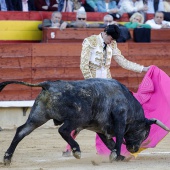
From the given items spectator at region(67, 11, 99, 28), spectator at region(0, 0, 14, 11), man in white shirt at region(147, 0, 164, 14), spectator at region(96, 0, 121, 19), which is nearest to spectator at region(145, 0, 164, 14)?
man in white shirt at region(147, 0, 164, 14)

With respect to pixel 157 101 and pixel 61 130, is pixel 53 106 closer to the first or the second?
pixel 61 130

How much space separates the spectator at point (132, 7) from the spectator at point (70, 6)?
0.70 m

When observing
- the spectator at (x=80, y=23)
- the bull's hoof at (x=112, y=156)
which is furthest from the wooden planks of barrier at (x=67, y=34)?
the bull's hoof at (x=112, y=156)

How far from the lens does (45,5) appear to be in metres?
11.3

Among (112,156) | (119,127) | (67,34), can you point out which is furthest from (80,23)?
(112,156)

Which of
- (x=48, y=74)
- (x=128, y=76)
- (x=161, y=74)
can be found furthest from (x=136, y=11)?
(x=161, y=74)

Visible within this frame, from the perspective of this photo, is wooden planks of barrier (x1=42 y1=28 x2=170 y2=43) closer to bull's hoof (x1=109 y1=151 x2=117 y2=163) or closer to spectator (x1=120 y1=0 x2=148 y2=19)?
spectator (x1=120 y1=0 x2=148 y2=19)

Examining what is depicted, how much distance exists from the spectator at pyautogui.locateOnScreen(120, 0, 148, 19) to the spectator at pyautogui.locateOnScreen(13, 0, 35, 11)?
1.45 m

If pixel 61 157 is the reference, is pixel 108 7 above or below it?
above

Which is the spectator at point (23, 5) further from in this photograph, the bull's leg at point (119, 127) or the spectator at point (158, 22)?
the bull's leg at point (119, 127)

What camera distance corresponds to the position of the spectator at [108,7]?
1148 centimetres

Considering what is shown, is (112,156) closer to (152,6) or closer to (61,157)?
(61,157)

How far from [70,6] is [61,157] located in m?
4.25

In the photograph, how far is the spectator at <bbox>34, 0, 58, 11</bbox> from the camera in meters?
11.2
